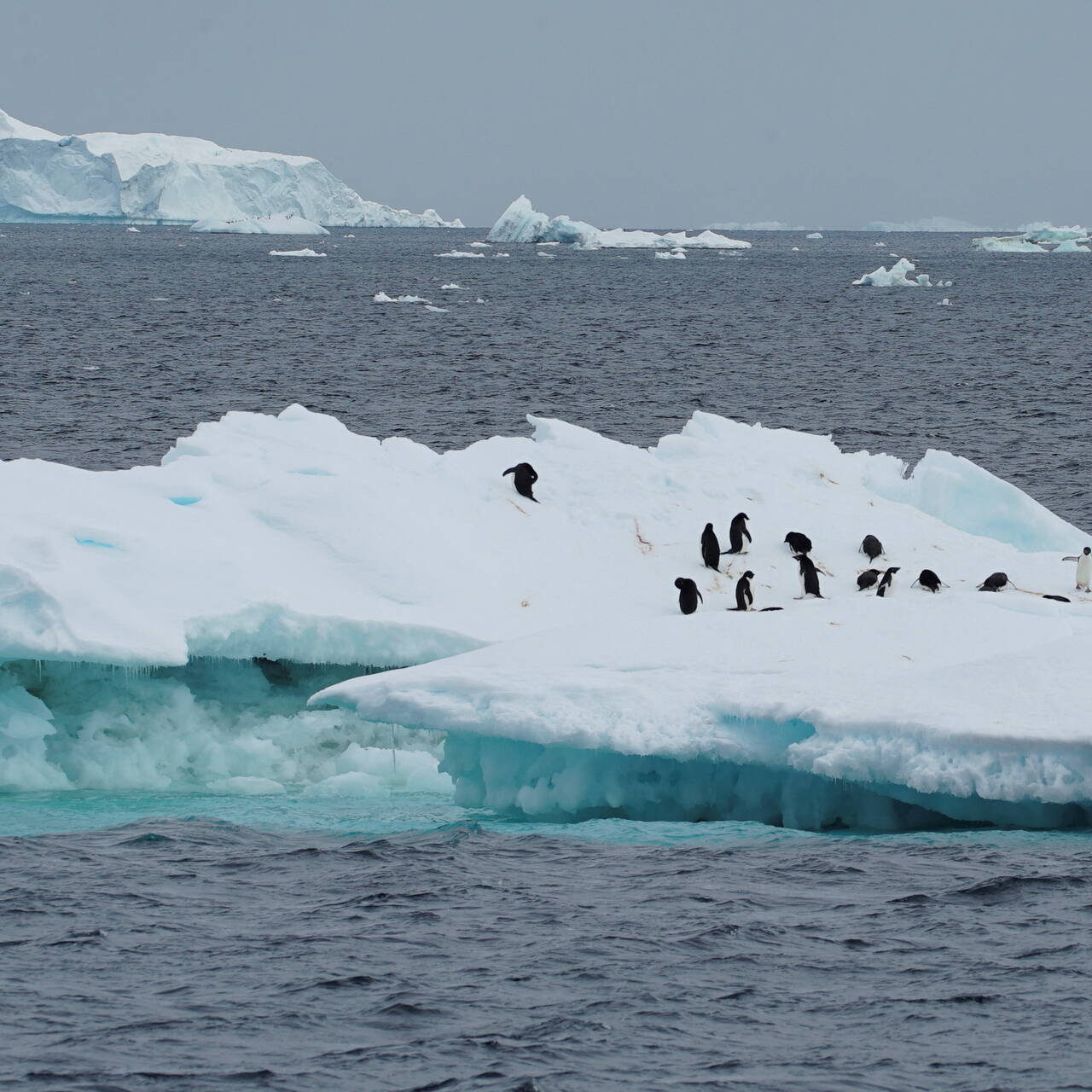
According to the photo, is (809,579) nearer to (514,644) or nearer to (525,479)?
(525,479)

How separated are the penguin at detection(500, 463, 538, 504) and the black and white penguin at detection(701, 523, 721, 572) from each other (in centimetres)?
208

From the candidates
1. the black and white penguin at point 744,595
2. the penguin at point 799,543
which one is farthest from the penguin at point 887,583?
the black and white penguin at point 744,595

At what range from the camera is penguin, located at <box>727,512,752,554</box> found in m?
15.8

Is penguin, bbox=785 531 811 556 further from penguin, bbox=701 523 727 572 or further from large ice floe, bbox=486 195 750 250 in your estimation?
large ice floe, bbox=486 195 750 250

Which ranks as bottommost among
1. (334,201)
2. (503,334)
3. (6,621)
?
(6,621)

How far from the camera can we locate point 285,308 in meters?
63.4

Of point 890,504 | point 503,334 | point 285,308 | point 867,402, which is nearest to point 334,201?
point 285,308

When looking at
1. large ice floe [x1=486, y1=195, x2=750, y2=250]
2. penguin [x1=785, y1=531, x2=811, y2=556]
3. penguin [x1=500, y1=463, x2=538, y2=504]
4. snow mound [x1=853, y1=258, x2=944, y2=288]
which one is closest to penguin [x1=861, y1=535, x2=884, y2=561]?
penguin [x1=785, y1=531, x2=811, y2=556]

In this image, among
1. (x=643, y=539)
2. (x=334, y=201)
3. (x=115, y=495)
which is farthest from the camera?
(x=334, y=201)

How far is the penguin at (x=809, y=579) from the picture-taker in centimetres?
1467

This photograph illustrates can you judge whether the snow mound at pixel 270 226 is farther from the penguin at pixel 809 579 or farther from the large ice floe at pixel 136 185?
the penguin at pixel 809 579

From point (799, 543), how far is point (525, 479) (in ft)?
10.1

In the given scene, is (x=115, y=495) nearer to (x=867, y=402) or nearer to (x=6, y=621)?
(x=6, y=621)

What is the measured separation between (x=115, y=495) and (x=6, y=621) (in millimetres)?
2833
